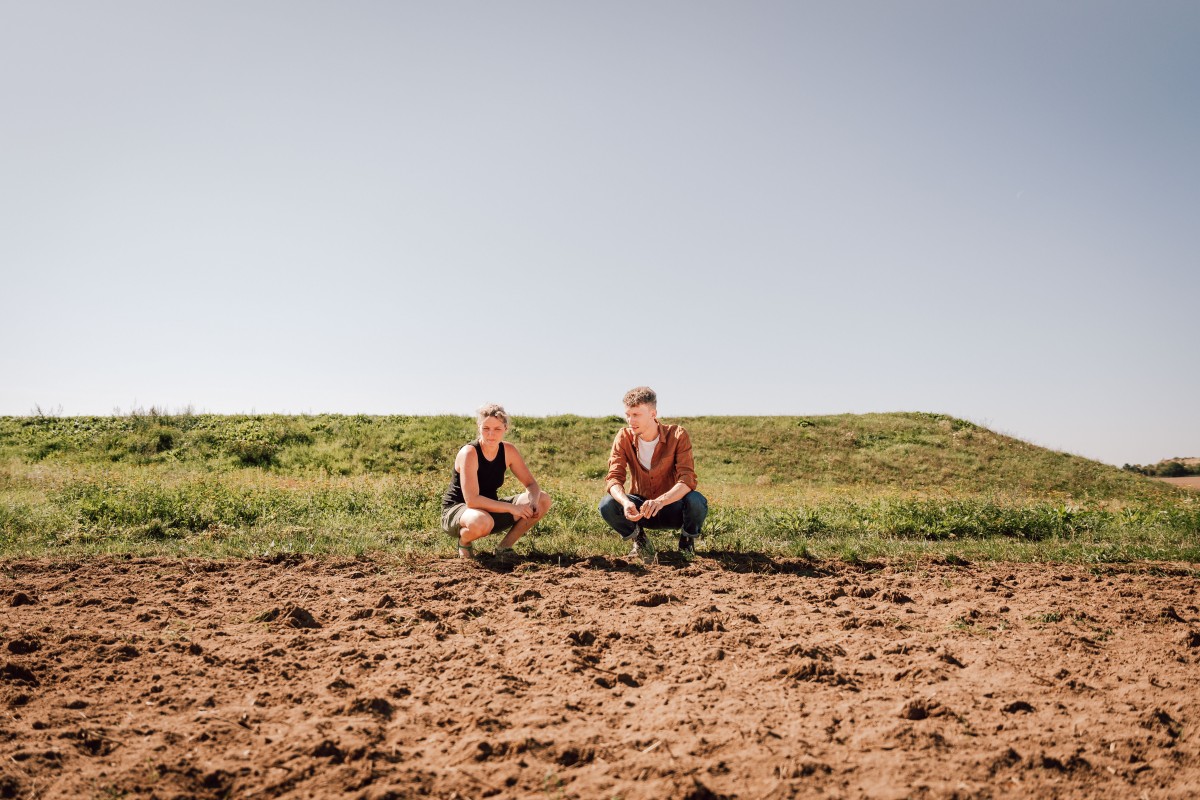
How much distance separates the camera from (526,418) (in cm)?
2592

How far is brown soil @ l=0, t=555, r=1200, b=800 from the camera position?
288 cm

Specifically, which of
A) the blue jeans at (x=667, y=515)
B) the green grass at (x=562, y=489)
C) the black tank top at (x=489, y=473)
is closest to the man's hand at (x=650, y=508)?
the blue jeans at (x=667, y=515)

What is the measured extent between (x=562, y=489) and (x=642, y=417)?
703 cm

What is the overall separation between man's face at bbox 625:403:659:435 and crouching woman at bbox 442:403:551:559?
1079 millimetres

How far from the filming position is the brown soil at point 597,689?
2.88 meters

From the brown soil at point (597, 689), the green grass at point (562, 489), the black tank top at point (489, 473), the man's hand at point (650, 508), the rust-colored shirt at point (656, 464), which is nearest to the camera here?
the brown soil at point (597, 689)

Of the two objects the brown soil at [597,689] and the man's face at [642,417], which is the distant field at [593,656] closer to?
the brown soil at [597,689]

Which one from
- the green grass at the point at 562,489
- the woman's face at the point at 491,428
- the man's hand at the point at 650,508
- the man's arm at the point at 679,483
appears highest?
the woman's face at the point at 491,428

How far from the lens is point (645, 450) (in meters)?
7.23

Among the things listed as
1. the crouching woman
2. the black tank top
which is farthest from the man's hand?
the black tank top

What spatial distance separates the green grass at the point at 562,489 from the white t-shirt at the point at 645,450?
3.70 feet

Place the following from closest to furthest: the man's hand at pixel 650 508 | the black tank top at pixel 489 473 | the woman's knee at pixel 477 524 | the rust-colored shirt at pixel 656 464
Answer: the man's hand at pixel 650 508 < the woman's knee at pixel 477 524 < the black tank top at pixel 489 473 < the rust-colored shirt at pixel 656 464

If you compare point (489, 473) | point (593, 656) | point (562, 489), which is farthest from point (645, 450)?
point (562, 489)

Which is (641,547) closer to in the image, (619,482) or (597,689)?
(619,482)
